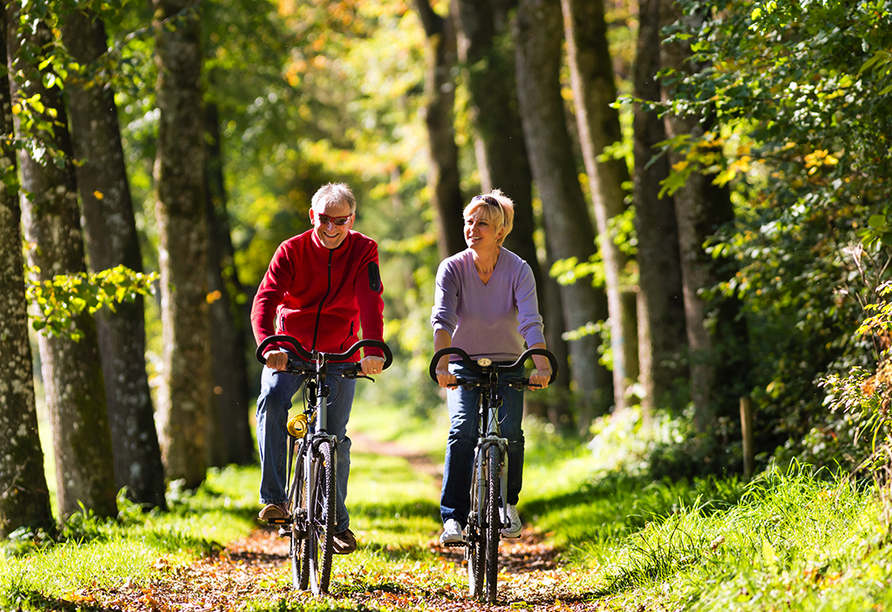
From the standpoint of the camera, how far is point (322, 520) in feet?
15.0

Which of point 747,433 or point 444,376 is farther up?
point 444,376

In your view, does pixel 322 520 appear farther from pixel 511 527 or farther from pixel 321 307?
pixel 321 307

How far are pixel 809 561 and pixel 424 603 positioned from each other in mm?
2034

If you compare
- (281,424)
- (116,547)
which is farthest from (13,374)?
(281,424)

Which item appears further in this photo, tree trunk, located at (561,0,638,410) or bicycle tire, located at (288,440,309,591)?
tree trunk, located at (561,0,638,410)

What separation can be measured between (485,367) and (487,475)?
1.97 feet

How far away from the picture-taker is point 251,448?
14.4 metres

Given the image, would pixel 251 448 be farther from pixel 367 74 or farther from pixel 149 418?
pixel 367 74

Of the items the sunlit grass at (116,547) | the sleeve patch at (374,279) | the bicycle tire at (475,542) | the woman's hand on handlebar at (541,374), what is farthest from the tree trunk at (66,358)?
the woman's hand on handlebar at (541,374)

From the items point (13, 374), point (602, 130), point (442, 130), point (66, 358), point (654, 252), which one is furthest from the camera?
point (442, 130)

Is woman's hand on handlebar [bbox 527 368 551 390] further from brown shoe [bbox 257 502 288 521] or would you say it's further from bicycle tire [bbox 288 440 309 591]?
brown shoe [bbox 257 502 288 521]

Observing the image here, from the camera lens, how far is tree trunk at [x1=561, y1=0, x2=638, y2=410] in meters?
10.9

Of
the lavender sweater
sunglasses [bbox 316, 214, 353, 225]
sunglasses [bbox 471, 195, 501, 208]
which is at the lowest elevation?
A: the lavender sweater

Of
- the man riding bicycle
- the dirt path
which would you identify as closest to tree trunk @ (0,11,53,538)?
the dirt path
